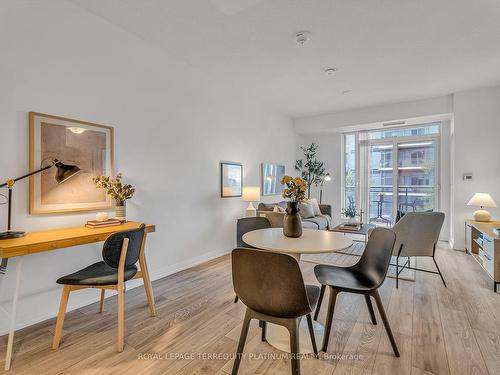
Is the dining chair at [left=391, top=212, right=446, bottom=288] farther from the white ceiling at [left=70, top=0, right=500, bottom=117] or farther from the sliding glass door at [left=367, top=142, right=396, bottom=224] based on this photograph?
the sliding glass door at [left=367, top=142, right=396, bottom=224]

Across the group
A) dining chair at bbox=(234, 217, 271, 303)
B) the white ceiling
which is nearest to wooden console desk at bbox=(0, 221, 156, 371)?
dining chair at bbox=(234, 217, 271, 303)

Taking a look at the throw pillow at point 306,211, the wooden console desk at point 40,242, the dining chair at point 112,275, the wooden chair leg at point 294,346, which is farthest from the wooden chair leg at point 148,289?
the throw pillow at point 306,211

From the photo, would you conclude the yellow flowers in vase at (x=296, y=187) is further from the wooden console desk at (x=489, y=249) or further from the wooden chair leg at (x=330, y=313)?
the wooden console desk at (x=489, y=249)

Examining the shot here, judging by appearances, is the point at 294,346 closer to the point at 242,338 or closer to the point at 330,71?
the point at 242,338

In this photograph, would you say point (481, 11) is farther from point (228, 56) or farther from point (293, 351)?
point (293, 351)

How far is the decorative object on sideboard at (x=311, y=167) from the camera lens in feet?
22.1

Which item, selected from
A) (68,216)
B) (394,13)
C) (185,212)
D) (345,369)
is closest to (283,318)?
(345,369)

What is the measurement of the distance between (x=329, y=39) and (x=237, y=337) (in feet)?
10.6

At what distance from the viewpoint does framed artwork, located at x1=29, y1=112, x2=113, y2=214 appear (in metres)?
2.23

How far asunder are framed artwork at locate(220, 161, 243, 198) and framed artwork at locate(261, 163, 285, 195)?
31.9 inches

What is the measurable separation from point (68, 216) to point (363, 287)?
8.71 ft

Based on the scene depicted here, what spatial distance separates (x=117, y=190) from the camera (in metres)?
2.64

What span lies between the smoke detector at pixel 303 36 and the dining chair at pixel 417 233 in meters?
2.36

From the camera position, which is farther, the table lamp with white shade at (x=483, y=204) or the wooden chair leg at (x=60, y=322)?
the table lamp with white shade at (x=483, y=204)
